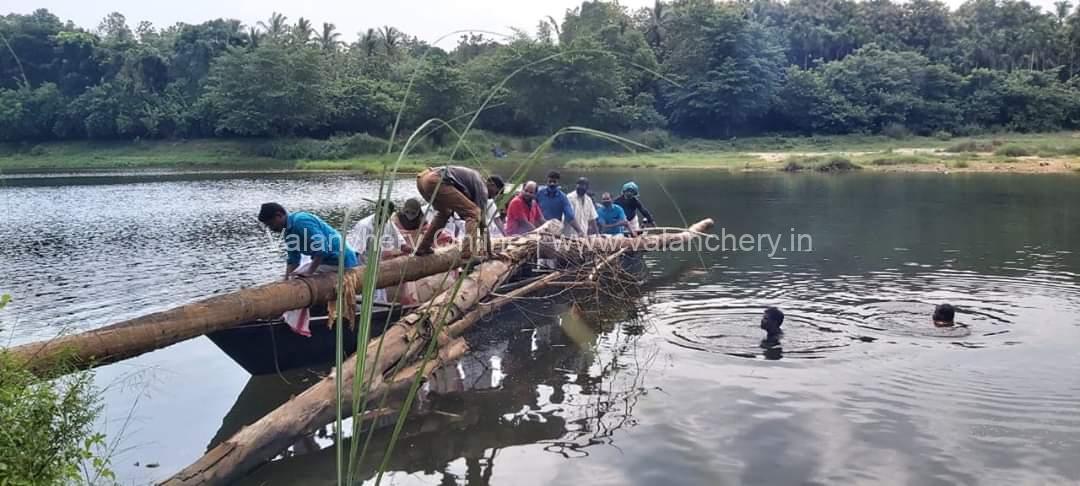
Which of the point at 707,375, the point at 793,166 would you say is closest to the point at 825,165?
the point at 793,166

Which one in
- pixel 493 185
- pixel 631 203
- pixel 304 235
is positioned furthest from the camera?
pixel 631 203

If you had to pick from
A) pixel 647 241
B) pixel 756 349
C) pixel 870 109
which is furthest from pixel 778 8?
pixel 756 349

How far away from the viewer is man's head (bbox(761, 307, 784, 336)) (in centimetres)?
993

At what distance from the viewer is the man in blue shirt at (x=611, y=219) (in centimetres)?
1516

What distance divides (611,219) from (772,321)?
18.8 ft

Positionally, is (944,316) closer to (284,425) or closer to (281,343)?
(281,343)

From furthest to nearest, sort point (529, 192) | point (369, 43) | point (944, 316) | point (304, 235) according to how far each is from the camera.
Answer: point (369, 43) → point (529, 192) → point (944, 316) → point (304, 235)

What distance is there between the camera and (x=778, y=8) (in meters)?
77.9

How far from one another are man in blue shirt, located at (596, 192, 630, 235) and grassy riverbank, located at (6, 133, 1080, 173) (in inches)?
1127

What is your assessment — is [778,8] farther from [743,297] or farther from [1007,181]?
[743,297]

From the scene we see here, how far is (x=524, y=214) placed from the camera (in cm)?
1312

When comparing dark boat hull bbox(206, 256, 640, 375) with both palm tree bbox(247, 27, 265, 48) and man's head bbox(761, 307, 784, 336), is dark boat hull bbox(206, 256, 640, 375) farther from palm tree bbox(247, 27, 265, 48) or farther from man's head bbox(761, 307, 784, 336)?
palm tree bbox(247, 27, 265, 48)

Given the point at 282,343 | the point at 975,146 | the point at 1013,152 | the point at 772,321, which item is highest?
the point at 975,146

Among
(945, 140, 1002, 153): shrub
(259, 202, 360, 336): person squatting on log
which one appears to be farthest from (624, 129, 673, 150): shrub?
(259, 202, 360, 336): person squatting on log
